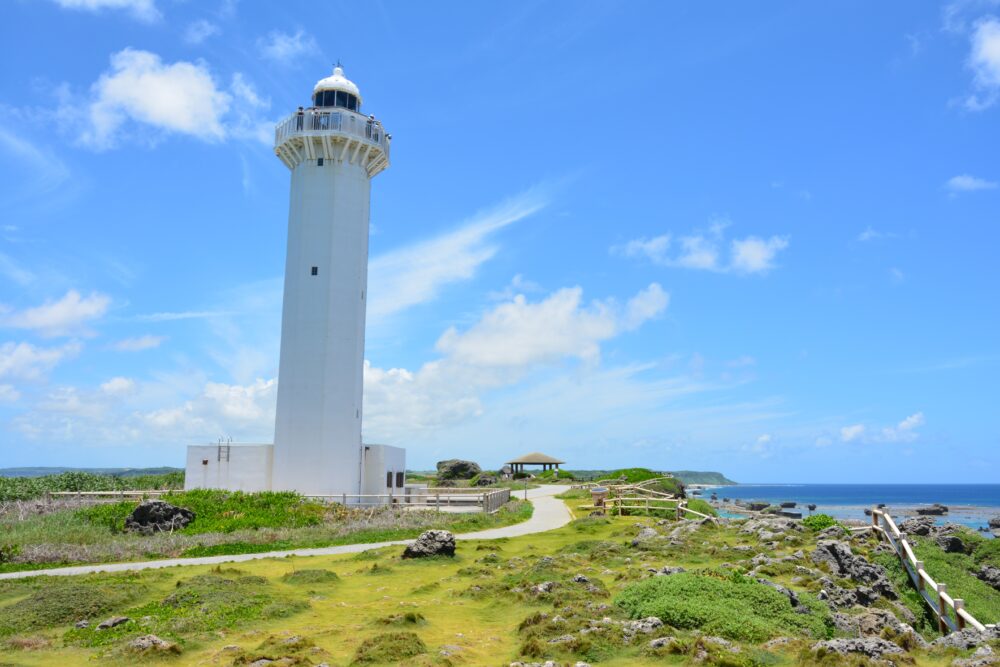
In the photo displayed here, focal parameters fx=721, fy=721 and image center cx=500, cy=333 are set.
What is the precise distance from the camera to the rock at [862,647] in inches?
429

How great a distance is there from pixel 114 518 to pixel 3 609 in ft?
47.2

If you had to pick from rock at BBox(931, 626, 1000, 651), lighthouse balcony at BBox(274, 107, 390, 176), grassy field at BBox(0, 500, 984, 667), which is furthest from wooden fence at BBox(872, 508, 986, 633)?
lighthouse balcony at BBox(274, 107, 390, 176)

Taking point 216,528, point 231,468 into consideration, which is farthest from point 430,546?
point 231,468

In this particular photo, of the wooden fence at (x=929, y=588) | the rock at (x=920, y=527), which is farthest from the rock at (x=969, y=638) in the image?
the rock at (x=920, y=527)

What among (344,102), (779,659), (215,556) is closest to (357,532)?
(215,556)

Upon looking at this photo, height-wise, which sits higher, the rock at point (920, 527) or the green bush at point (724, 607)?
the rock at point (920, 527)

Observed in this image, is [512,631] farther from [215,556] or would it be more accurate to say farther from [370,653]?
[215,556]

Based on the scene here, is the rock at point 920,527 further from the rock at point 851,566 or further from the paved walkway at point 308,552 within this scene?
the paved walkway at point 308,552

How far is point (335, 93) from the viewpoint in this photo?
39562mm

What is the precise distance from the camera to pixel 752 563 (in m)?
19.2

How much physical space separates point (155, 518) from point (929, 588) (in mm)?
25823

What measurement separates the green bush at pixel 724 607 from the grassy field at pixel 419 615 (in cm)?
3

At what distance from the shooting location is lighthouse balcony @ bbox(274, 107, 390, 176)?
38.2 meters

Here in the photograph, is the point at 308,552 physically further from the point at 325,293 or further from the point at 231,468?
the point at 325,293
